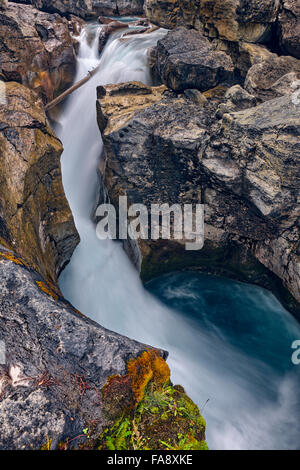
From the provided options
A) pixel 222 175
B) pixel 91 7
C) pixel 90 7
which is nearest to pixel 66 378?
pixel 222 175

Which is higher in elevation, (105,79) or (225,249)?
(105,79)

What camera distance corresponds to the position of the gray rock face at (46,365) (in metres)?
2.80

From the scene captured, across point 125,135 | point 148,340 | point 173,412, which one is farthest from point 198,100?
point 173,412

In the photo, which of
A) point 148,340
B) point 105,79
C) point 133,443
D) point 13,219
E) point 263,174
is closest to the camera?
point 133,443

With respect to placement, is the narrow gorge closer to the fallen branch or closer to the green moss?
the green moss

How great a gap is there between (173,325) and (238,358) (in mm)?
1884

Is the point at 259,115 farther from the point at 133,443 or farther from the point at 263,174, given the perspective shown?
the point at 133,443

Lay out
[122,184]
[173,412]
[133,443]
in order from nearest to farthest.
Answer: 1. [133,443]
2. [173,412]
3. [122,184]

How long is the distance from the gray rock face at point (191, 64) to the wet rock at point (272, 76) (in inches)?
40.5

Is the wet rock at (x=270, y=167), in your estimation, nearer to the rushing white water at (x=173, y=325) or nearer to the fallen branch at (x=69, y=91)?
the rushing white water at (x=173, y=325)

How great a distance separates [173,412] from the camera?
135 inches

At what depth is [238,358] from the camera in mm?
7426

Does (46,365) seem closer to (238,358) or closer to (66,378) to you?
(66,378)

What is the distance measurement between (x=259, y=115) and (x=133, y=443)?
23.6 feet
